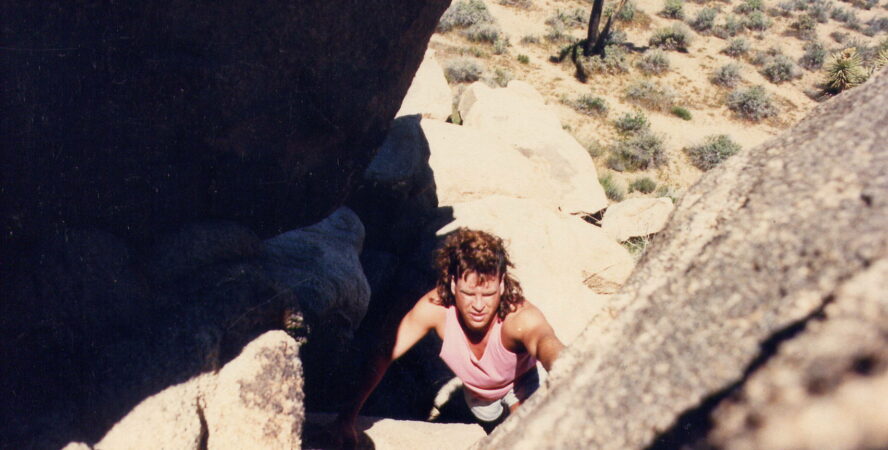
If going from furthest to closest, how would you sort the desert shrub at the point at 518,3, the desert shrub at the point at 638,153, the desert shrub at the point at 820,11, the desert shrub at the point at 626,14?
the desert shrub at the point at 820,11, the desert shrub at the point at 518,3, the desert shrub at the point at 626,14, the desert shrub at the point at 638,153

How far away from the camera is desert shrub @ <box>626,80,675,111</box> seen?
15623 millimetres

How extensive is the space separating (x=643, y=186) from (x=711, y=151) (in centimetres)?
283

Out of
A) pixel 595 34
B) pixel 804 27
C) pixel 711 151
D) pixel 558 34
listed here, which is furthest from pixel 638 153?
pixel 804 27

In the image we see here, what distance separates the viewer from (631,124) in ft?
46.3

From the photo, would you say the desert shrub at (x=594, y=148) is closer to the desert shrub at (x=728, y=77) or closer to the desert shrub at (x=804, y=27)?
the desert shrub at (x=728, y=77)

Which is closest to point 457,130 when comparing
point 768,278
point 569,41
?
point 768,278

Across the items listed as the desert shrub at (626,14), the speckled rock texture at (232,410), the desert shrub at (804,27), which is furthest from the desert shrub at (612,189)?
the desert shrub at (804,27)

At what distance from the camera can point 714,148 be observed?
1329cm

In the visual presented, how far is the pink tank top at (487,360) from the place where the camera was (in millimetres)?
3781

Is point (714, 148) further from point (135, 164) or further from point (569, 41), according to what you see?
point (135, 164)

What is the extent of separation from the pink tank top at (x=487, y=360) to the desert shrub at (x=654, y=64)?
16.2 meters

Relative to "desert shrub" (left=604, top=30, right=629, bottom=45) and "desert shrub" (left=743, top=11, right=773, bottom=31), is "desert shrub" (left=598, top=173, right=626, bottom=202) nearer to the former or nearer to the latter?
"desert shrub" (left=604, top=30, right=629, bottom=45)

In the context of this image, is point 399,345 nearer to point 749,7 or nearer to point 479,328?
point 479,328

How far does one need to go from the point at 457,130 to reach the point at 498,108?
172 centimetres
